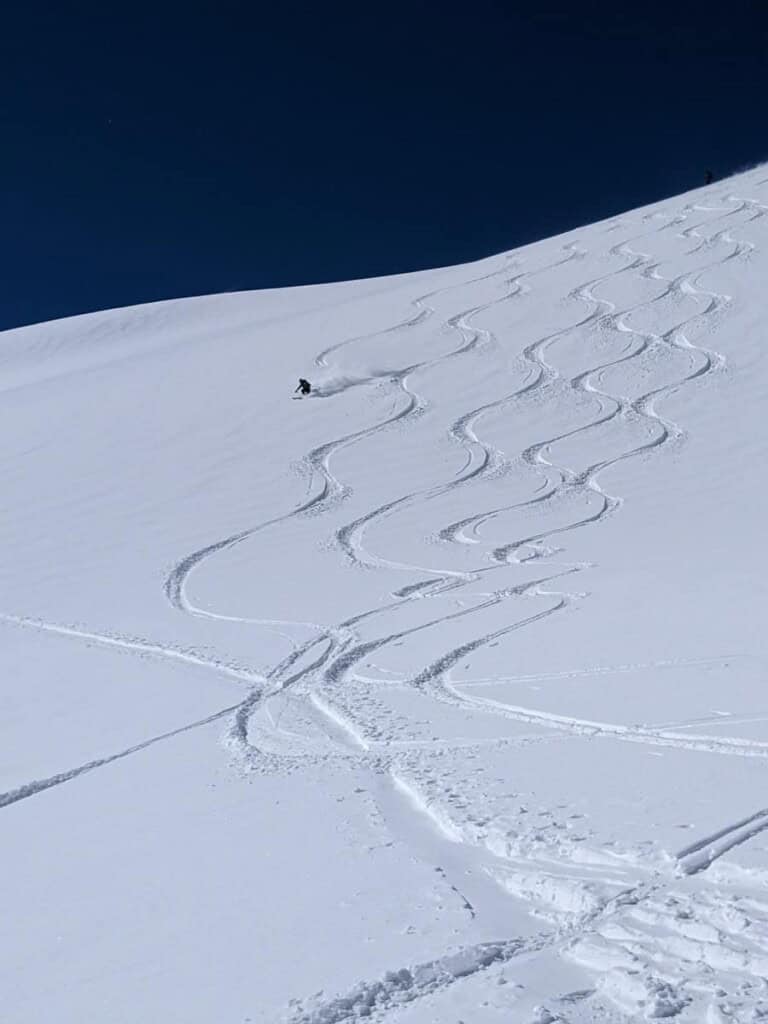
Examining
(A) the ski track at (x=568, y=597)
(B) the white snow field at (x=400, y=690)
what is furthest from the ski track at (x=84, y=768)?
(A) the ski track at (x=568, y=597)

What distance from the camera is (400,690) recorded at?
631 centimetres

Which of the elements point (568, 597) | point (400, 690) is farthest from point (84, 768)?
point (568, 597)

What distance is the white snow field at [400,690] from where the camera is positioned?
3275 mm

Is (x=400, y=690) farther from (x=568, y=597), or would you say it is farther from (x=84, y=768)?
(x=568, y=597)

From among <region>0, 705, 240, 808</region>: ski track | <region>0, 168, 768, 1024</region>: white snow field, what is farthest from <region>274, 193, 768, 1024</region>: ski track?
<region>0, 705, 240, 808</region>: ski track

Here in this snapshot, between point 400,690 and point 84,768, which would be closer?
point 84,768

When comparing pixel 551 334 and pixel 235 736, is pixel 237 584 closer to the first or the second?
pixel 235 736

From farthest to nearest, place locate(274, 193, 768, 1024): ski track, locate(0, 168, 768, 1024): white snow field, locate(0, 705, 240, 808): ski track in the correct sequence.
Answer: locate(0, 705, 240, 808): ski track
locate(0, 168, 768, 1024): white snow field
locate(274, 193, 768, 1024): ski track

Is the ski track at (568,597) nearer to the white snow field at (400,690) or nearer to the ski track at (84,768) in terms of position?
the white snow field at (400,690)

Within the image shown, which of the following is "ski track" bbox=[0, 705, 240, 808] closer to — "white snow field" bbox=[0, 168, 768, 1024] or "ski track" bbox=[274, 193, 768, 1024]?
"white snow field" bbox=[0, 168, 768, 1024]

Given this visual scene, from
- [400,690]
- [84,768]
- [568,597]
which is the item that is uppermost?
[84,768]

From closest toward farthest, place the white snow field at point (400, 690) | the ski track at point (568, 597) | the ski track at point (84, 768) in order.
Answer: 1. the ski track at point (568, 597)
2. the white snow field at point (400, 690)
3. the ski track at point (84, 768)

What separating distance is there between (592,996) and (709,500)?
842 centimetres

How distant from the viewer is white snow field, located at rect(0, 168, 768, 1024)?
3275 mm
